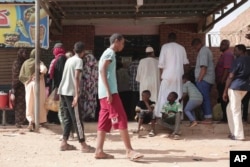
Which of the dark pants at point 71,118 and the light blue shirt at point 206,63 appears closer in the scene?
the dark pants at point 71,118

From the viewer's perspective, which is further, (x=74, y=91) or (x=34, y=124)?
(x=34, y=124)

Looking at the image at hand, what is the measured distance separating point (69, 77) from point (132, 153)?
1730 millimetres

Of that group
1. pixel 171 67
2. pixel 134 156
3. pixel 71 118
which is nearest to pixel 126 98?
pixel 171 67

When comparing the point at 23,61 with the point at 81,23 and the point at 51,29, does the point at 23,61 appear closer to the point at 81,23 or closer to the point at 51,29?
the point at 51,29

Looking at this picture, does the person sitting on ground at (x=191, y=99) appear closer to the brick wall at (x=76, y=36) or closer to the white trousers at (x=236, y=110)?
the white trousers at (x=236, y=110)

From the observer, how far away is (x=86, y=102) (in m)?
9.98

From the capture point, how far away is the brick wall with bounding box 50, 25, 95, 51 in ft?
40.7

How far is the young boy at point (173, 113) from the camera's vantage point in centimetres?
859

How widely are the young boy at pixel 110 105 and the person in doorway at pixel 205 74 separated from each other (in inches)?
114

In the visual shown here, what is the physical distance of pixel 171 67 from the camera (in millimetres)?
8844

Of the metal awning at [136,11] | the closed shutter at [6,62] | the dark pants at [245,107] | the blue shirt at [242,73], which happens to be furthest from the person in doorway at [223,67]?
the closed shutter at [6,62]

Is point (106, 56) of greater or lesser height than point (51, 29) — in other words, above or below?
below

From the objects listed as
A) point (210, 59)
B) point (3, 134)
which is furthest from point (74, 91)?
point (210, 59)

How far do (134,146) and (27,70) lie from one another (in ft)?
9.57
